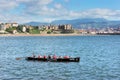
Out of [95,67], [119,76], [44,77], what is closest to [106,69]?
[95,67]

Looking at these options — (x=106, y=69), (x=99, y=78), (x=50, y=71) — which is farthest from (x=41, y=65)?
(x=99, y=78)

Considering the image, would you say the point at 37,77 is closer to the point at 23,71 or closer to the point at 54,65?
the point at 23,71

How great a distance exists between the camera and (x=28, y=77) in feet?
177

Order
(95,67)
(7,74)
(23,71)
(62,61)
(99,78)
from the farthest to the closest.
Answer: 1. (62,61)
2. (95,67)
3. (23,71)
4. (7,74)
5. (99,78)

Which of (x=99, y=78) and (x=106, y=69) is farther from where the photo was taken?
(x=106, y=69)

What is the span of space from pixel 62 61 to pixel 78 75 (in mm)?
16831

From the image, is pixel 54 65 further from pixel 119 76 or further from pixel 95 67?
pixel 119 76

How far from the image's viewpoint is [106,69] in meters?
63.8

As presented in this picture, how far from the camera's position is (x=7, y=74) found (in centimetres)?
5688

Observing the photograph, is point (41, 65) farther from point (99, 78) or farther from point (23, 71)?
point (99, 78)

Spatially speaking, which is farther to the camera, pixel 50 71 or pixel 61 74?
pixel 50 71

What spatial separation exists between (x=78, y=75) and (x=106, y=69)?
894 centimetres

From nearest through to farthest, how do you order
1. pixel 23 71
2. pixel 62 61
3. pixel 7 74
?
pixel 7 74, pixel 23 71, pixel 62 61

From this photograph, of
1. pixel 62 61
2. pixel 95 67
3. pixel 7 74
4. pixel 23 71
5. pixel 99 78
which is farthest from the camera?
pixel 62 61
